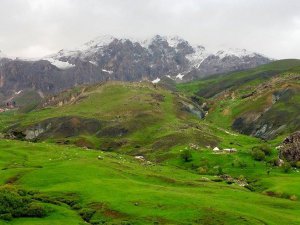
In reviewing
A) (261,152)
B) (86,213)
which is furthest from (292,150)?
(86,213)

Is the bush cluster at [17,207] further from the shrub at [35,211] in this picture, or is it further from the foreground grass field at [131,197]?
the foreground grass field at [131,197]

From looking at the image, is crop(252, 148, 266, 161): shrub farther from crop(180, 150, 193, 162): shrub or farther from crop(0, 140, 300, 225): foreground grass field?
crop(0, 140, 300, 225): foreground grass field

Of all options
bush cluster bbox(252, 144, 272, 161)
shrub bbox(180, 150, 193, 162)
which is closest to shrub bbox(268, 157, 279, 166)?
bush cluster bbox(252, 144, 272, 161)

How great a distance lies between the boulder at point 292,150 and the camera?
15615 cm

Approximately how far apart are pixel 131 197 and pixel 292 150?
8485cm

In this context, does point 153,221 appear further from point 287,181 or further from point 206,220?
point 287,181

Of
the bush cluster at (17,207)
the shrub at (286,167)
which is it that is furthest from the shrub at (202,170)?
the bush cluster at (17,207)

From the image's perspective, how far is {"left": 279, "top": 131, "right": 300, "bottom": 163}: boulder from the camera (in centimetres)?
15615

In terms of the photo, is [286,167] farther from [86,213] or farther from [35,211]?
[35,211]

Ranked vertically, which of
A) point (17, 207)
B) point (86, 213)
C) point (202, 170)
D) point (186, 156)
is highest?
point (17, 207)

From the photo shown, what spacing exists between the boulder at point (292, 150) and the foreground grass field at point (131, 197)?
1112 inches

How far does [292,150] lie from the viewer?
158 metres

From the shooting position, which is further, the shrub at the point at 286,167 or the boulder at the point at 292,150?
the boulder at the point at 292,150

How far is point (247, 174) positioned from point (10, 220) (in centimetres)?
8458
